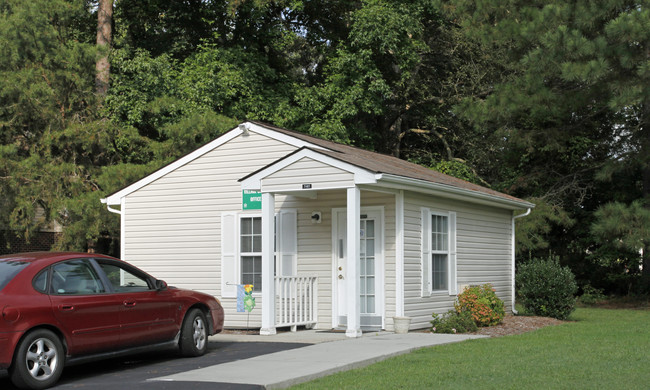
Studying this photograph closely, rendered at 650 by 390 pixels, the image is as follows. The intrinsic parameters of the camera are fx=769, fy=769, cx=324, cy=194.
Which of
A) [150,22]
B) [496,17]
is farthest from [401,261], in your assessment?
[150,22]

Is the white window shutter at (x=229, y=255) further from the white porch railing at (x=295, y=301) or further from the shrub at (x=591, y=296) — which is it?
the shrub at (x=591, y=296)

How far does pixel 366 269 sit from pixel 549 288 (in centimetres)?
481

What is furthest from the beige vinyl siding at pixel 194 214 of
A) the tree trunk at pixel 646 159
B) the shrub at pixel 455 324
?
the tree trunk at pixel 646 159

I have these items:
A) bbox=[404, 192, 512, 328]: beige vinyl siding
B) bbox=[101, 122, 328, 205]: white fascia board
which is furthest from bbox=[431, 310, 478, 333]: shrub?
bbox=[101, 122, 328, 205]: white fascia board

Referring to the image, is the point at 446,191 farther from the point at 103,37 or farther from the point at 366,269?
the point at 103,37

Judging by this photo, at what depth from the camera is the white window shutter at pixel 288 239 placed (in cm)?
1448

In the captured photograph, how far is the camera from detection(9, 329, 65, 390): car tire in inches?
311

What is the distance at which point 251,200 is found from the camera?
14.9 m

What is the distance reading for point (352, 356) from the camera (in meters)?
9.91

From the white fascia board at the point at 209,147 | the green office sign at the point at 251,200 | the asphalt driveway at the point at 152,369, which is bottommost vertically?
the asphalt driveway at the point at 152,369

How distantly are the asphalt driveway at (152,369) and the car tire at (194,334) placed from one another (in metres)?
0.11

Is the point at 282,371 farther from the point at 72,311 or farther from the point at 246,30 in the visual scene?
the point at 246,30

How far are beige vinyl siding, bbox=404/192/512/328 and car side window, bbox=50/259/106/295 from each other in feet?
20.0

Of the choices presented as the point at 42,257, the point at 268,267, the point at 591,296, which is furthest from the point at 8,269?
the point at 591,296
